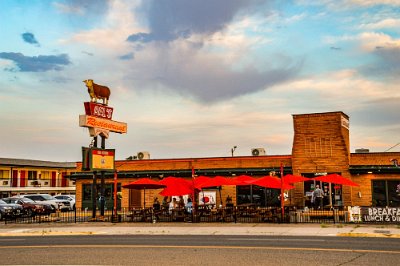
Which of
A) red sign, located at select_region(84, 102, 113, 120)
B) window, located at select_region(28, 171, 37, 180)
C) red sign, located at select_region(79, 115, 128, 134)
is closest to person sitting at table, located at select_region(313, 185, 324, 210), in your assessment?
red sign, located at select_region(79, 115, 128, 134)

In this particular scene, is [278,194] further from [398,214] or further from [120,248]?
[120,248]

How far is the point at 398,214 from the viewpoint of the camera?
2508 cm

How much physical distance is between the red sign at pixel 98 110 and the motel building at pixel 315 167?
949 centimetres

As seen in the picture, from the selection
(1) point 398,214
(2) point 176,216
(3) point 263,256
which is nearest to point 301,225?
(1) point 398,214

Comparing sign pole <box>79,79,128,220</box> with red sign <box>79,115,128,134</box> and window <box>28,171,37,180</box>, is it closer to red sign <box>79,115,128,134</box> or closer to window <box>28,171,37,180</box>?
red sign <box>79,115,128,134</box>

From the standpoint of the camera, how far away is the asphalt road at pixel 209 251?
1402 cm

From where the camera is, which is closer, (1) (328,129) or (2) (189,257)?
(2) (189,257)

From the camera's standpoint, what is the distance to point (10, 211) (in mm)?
35031

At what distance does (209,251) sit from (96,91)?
66.8 ft

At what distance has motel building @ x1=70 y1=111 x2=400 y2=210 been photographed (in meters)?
35.6

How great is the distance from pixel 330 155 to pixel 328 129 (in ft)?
6.70

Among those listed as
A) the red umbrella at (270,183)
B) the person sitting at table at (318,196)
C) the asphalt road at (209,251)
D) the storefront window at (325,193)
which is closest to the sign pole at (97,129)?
the red umbrella at (270,183)

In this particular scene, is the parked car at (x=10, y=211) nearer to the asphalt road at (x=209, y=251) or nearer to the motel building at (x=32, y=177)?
the asphalt road at (x=209, y=251)

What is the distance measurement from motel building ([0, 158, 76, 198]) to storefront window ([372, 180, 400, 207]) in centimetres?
3841
